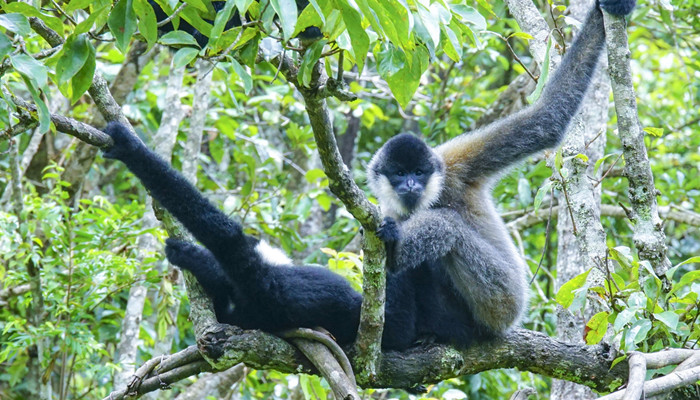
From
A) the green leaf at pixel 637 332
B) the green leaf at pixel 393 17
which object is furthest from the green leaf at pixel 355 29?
the green leaf at pixel 637 332

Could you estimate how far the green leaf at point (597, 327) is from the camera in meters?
4.27

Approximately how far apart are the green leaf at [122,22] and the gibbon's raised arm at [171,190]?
74cm

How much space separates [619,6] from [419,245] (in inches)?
87.4

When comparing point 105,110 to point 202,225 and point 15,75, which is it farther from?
point 15,75

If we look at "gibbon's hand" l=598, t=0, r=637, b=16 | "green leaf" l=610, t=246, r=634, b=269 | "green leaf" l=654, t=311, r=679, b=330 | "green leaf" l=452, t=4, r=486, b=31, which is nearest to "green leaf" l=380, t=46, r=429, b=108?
"green leaf" l=452, t=4, r=486, b=31

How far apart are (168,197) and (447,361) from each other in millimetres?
2110

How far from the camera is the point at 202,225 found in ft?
12.7

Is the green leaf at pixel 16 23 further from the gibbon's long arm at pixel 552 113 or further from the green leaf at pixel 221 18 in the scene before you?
the gibbon's long arm at pixel 552 113

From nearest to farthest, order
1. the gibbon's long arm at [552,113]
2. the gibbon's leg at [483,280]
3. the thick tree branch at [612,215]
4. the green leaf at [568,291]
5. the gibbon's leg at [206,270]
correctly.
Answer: the green leaf at [568,291] < the gibbon's leg at [206,270] < the gibbon's leg at [483,280] < the gibbon's long arm at [552,113] < the thick tree branch at [612,215]

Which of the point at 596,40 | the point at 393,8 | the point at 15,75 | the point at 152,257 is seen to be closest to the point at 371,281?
the point at 393,8

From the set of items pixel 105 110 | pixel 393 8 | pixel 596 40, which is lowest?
pixel 393 8

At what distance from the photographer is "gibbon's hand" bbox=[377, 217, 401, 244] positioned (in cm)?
390

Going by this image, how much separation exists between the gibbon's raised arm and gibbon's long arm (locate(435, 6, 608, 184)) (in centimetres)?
264

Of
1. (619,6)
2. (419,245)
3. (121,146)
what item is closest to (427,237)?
(419,245)
